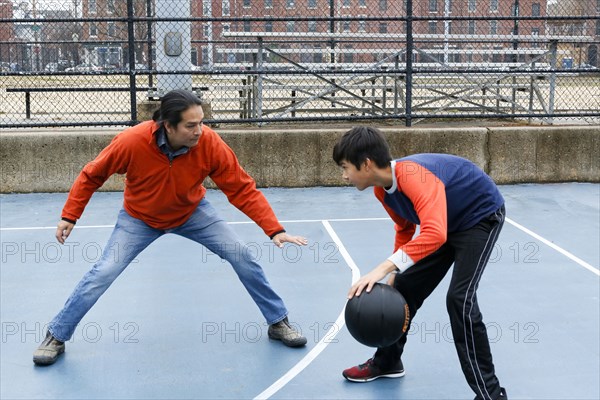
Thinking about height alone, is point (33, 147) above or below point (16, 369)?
above

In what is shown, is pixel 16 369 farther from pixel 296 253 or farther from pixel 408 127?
pixel 408 127

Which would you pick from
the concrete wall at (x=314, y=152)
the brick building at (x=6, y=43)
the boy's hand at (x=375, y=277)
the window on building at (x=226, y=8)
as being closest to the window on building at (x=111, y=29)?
the brick building at (x=6, y=43)

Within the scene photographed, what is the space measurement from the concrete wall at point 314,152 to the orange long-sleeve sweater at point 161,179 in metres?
5.38

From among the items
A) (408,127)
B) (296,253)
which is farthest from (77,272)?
(408,127)

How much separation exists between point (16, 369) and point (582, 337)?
3.63m

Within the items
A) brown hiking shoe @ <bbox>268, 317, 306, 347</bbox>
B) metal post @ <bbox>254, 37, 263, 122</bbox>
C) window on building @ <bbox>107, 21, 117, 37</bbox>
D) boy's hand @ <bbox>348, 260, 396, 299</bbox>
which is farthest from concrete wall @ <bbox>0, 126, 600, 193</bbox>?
boy's hand @ <bbox>348, 260, 396, 299</bbox>

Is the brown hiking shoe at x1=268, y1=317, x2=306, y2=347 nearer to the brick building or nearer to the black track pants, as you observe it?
the black track pants

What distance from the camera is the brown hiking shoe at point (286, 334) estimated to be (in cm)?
526

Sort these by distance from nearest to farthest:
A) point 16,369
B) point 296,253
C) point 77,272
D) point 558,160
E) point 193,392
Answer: point 193,392, point 16,369, point 77,272, point 296,253, point 558,160

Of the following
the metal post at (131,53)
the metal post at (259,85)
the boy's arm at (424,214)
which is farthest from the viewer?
the metal post at (259,85)

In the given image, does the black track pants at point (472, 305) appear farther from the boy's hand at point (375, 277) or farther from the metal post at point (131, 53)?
the metal post at point (131, 53)

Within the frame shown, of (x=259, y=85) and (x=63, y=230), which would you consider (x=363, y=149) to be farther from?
(x=259, y=85)

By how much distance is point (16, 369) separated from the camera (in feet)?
16.2

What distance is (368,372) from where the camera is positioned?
187 inches
